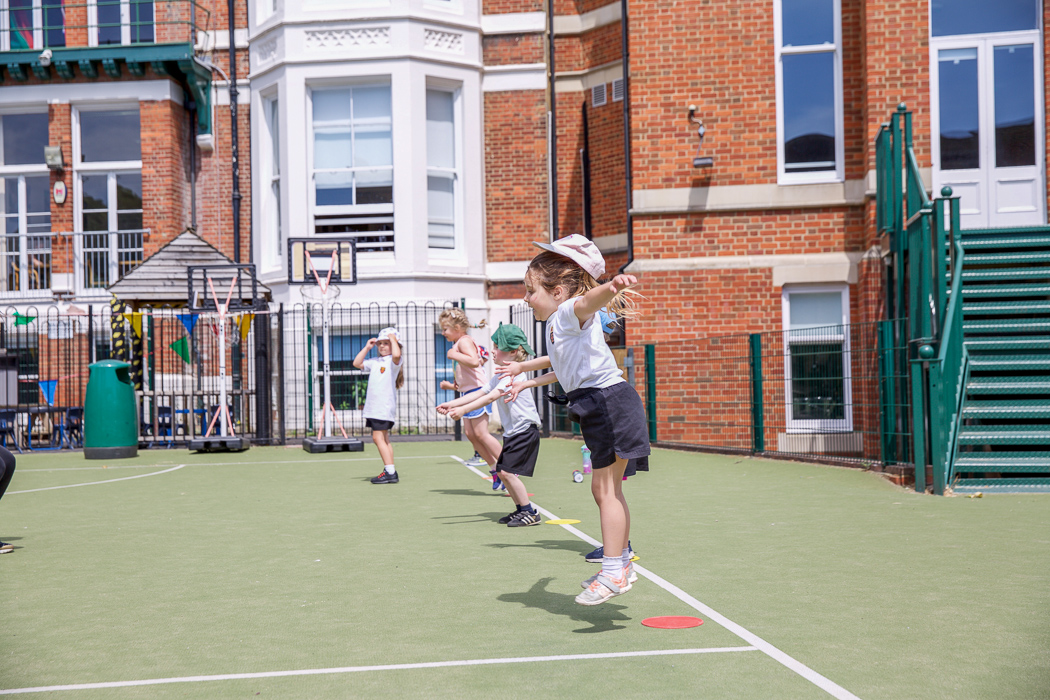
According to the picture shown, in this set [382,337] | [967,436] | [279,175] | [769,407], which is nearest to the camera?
[967,436]

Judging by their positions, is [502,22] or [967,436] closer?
[967,436]

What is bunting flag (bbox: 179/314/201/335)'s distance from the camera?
1762 cm

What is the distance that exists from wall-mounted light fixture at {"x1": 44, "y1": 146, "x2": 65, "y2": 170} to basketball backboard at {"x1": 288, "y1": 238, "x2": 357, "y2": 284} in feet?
22.1

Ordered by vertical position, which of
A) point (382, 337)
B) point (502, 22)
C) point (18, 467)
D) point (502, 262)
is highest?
point (502, 22)

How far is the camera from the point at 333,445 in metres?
15.4

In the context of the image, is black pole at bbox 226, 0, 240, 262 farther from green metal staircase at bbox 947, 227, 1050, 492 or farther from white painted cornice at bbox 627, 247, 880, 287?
green metal staircase at bbox 947, 227, 1050, 492

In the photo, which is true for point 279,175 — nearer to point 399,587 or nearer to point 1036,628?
point 399,587

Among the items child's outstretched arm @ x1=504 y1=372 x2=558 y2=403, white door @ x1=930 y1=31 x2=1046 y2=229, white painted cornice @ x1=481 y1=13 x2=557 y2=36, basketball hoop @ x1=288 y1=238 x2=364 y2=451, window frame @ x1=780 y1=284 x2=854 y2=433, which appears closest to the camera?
child's outstretched arm @ x1=504 y1=372 x2=558 y2=403

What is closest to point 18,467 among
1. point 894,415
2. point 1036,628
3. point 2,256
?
point 2,256

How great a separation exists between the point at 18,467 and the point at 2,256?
8.18 m

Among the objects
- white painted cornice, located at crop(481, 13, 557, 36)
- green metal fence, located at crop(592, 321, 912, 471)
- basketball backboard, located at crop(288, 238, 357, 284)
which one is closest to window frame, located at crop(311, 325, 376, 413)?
basketball backboard, located at crop(288, 238, 357, 284)

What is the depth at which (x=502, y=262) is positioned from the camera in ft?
65.8

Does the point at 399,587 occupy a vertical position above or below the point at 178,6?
below

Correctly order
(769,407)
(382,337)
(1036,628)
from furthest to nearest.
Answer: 1. (769,407)
2. (382,337)
3. (1036,628)
